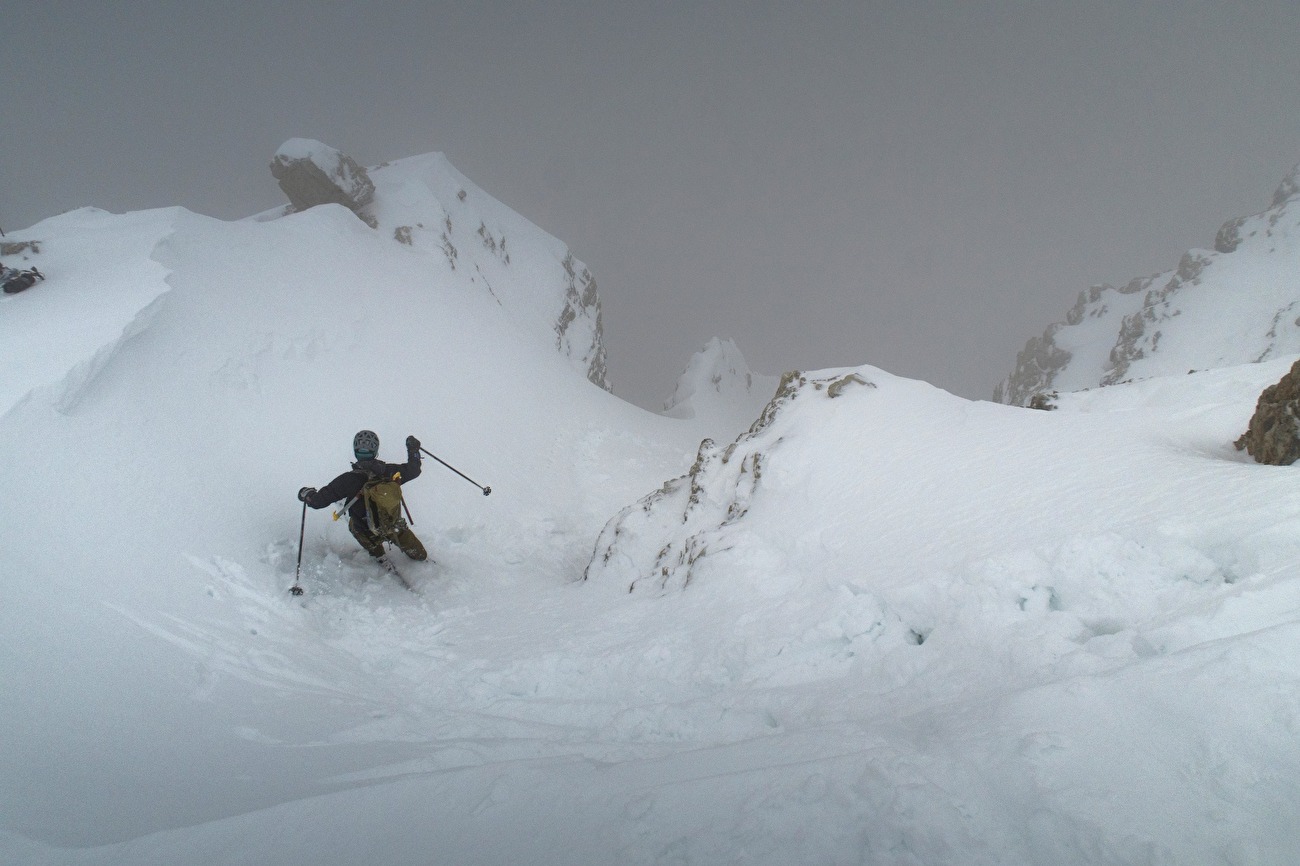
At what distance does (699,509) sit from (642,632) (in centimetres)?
399

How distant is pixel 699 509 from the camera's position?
10398 millimetres

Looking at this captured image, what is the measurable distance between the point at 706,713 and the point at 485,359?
55.2ft

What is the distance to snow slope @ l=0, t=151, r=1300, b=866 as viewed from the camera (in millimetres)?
2605

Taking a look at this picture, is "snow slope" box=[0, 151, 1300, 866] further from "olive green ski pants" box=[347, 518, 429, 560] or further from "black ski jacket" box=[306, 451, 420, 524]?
"black ski jacket" box=[306, 451, 420, 524]

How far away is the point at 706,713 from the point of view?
4469 mm

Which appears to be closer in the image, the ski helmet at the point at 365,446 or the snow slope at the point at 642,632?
the snow slope at the point at 642,632

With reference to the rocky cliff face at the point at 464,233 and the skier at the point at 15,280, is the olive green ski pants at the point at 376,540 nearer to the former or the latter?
the skier at the point at 15,280

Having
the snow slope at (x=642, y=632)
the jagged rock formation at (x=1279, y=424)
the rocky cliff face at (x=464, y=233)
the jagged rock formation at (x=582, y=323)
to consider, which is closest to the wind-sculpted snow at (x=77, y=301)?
the snow slope at (x=642, y=632)

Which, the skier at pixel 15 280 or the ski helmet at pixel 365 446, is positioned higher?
the skier at pixel 15 280

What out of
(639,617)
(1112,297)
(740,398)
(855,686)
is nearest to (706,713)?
(855,686)

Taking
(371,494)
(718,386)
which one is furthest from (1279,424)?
(718,386)

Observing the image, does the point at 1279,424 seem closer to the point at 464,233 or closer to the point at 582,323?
the point at 464,233

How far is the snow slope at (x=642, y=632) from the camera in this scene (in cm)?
261

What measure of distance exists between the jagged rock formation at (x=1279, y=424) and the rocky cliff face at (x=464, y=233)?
2437 centimetres
